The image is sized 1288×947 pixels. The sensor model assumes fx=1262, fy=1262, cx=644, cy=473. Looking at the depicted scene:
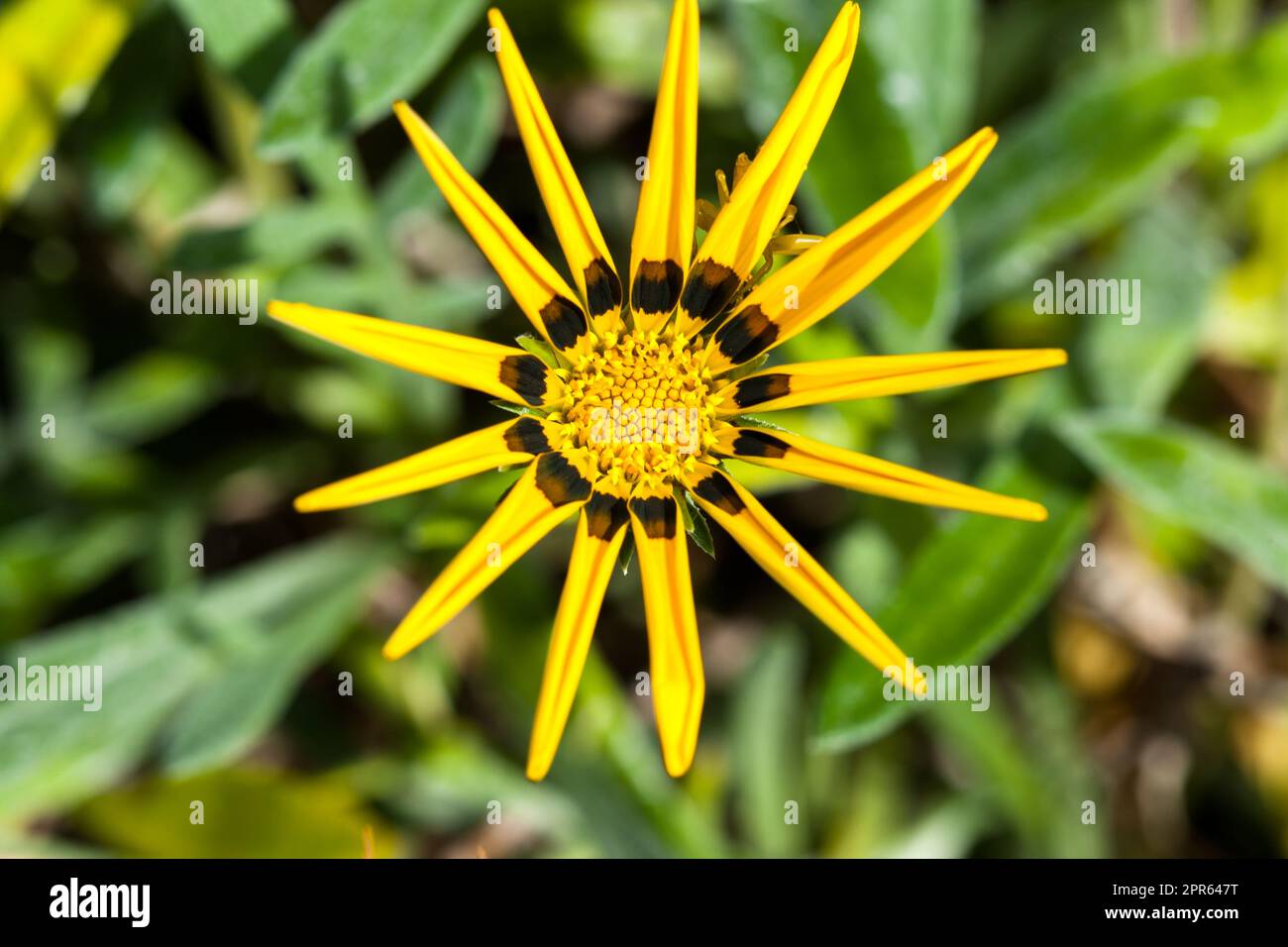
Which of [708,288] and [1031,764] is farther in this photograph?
[1031,764]

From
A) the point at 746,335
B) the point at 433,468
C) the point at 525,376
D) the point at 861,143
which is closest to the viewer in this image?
the point at 433,468

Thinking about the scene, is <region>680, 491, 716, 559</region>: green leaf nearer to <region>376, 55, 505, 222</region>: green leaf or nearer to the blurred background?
the blurred background

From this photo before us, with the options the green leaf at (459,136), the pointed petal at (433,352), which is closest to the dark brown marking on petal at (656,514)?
the pointed petal at (433,352)

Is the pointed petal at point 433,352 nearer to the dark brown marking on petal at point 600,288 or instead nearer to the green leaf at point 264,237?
the dark brown marking on petal at point 600,288

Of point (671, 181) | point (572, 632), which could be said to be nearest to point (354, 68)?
point (671, 181)

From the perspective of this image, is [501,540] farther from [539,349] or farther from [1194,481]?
[1194,481]
